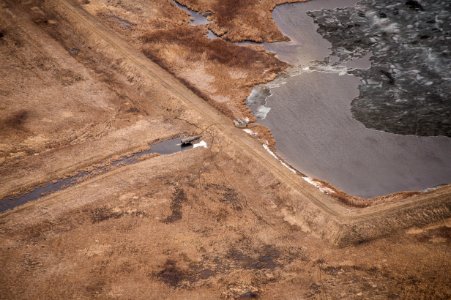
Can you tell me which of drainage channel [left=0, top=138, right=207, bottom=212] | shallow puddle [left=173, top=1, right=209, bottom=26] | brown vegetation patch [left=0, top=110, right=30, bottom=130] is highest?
shallow puddle [left=173, top=1, right=209, bottom=26]

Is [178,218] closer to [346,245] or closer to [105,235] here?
[105,235]

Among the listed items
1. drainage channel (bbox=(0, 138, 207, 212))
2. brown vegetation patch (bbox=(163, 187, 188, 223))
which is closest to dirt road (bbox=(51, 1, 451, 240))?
drainage channel (bbox=(0, 138, 207, 212))

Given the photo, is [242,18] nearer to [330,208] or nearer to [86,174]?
[86,174]

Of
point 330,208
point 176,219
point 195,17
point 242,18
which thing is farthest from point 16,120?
point 242,18

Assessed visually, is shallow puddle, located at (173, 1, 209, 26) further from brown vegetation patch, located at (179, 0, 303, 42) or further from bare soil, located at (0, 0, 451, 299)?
bare soil, located at (0, 0, 451, 299)

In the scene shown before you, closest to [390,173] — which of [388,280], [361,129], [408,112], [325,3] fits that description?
[361,129]

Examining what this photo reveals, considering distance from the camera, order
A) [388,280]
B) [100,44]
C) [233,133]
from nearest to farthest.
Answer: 1. [388,280]
2. [233,133]
3. [100,44]

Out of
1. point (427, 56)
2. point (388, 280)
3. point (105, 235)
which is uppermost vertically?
Result: point (427, 56)
